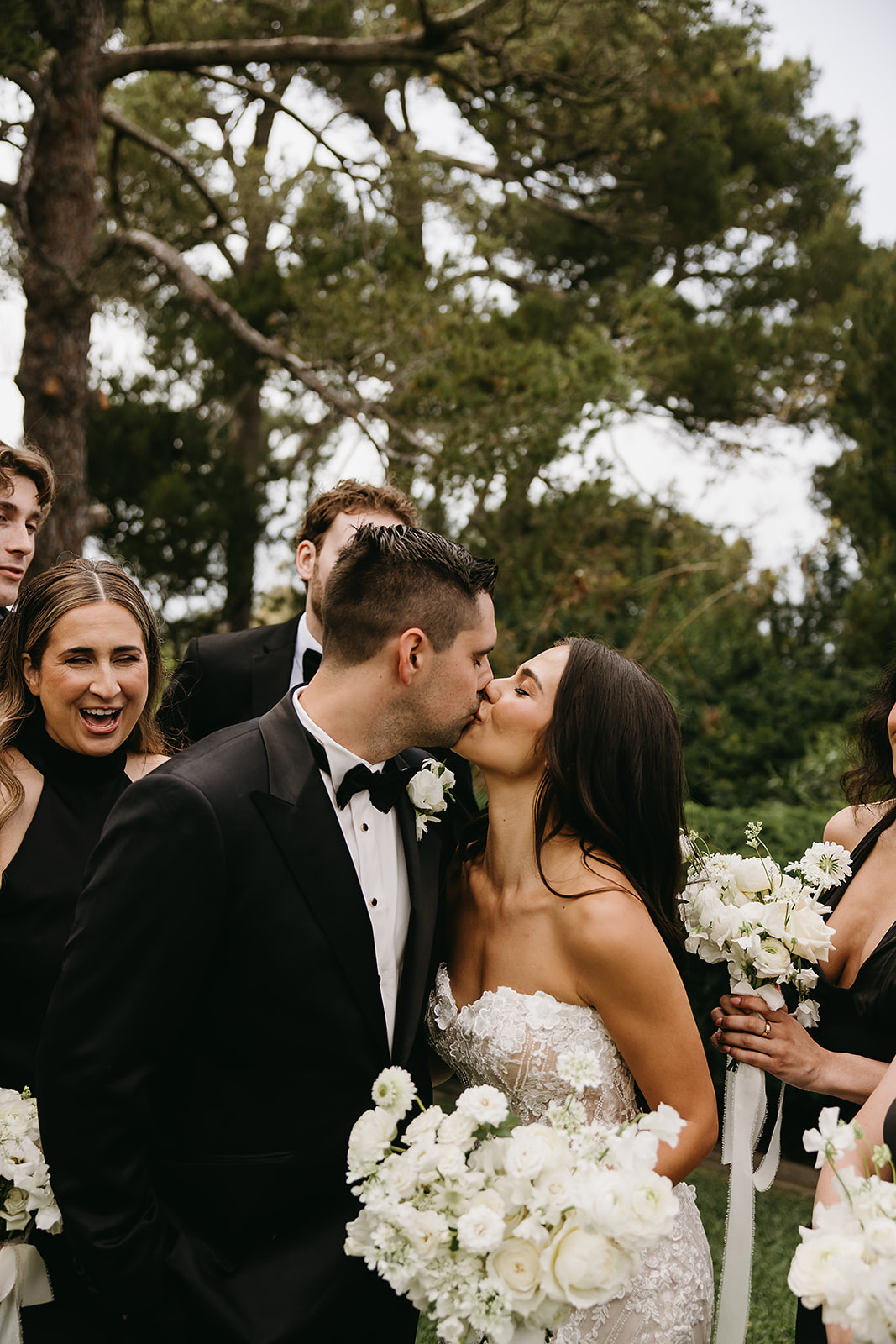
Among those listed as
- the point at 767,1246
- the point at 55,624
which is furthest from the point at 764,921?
the point at 767,1246

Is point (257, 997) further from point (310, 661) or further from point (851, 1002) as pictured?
point (310, 661)

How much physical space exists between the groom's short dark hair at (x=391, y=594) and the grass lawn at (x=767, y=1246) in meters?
2.97

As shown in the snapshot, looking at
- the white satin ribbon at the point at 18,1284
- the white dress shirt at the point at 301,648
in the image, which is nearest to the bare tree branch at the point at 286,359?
the white dress shirt at the point at 301,648

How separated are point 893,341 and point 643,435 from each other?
120 inches

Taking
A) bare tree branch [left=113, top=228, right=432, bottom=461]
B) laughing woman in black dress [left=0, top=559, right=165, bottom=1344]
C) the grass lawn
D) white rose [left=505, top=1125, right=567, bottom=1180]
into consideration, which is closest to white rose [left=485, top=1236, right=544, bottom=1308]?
white rose [left=505, top=1125, right=567, bottom=1180]

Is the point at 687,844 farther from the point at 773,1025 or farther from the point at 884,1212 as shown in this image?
→ the point at 884,1212

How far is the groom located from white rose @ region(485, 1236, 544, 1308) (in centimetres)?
52

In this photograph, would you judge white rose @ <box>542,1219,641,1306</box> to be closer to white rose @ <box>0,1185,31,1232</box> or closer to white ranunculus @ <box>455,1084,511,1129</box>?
white ranunculus @ <box>455,1084,511,1129</box>

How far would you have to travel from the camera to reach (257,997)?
2.03 m

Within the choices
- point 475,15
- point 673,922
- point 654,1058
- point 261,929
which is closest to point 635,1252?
point 654,1058

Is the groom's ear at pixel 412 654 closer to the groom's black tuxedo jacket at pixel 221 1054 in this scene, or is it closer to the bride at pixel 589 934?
the groom's black tuxedo jacket at pixel 221 1054

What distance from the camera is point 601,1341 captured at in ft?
7.86

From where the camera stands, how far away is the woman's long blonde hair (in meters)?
2.82

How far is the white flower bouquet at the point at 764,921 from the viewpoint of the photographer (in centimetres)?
242
